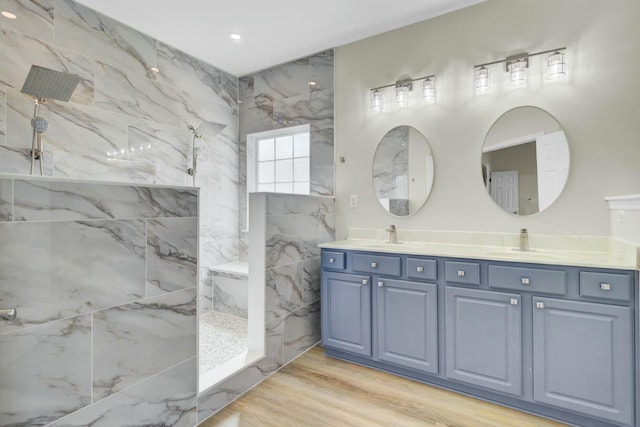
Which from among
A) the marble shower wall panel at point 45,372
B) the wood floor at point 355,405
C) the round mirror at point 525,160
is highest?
the round mirror at point 525,160

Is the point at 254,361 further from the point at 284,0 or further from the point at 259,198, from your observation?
the point at 284,0

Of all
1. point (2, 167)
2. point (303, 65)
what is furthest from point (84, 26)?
point (303, 65)

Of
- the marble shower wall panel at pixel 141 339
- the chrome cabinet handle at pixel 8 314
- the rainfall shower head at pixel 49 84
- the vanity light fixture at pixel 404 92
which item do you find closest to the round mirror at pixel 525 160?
the vanity light fixture at pixel 404 92

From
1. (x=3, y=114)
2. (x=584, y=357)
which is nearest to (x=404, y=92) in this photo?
(x=584, y=357)

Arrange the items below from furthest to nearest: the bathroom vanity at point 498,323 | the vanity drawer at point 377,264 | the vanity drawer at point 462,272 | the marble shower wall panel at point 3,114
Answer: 1. the vanity drawer at point 377,264
2. the marble shower wall panel at point 3,114
3. the vanity drawer at point 462,272
4. the bathroom vanity at point 498,323

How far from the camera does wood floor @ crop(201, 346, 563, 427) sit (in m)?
1.90

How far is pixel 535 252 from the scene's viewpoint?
7.36ft

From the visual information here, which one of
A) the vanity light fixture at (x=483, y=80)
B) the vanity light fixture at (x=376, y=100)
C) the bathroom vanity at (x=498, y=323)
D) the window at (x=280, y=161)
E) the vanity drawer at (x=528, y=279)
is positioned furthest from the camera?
the window at (x=280, y=161)

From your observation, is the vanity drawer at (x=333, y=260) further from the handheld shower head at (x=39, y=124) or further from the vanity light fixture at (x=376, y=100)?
the handheld shower head at (x=39, y=124)

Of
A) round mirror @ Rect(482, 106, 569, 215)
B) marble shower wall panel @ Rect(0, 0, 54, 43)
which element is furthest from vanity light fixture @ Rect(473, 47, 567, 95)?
marble shower wall panel @ Rect(0, 0, 54, 43)

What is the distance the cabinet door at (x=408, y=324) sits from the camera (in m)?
2.24

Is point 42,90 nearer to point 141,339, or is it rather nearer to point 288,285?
point 141,339

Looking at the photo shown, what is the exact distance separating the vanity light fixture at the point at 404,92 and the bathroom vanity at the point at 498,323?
4.24 ft

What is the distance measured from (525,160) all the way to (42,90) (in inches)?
139
